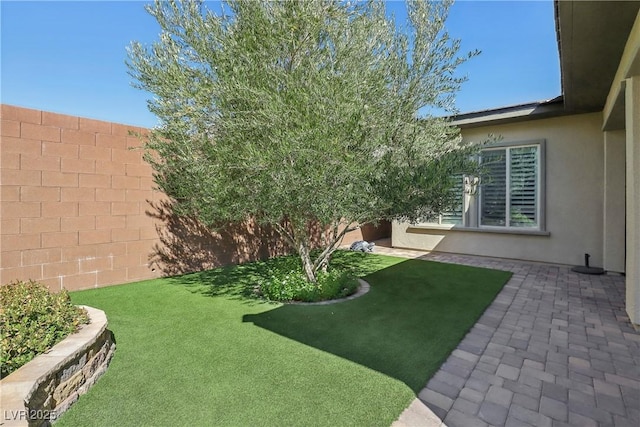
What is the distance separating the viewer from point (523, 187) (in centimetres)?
952

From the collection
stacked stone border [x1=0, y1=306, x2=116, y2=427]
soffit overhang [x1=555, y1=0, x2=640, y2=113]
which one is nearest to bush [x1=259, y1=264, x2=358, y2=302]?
stacked stone border [x1=0, y1=306, x2=116, y2=427]

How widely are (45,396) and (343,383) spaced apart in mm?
2544

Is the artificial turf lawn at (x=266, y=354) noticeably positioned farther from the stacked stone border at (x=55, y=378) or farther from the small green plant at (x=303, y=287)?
the small green plant at (x=303, y=287)

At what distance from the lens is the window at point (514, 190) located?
937 cm

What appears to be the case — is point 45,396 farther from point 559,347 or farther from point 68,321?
point 559,347

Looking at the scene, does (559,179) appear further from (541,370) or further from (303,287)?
(303,287)

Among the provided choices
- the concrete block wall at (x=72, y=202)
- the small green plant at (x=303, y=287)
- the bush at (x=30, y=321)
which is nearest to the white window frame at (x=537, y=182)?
the small green plant at (x=303, y=287)

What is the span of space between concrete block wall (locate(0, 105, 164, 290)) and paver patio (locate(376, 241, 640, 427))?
6.61 meters

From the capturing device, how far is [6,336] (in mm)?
2814

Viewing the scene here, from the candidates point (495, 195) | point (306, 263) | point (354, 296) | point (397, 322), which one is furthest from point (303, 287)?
point (495, 195)

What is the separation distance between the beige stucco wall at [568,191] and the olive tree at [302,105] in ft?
17.0

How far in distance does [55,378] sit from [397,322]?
4023 millimetres

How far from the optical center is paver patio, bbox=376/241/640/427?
2.71 metres

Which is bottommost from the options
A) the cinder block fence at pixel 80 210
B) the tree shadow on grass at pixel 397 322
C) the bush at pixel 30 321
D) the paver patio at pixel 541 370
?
the paver patio at pixel 541 370
